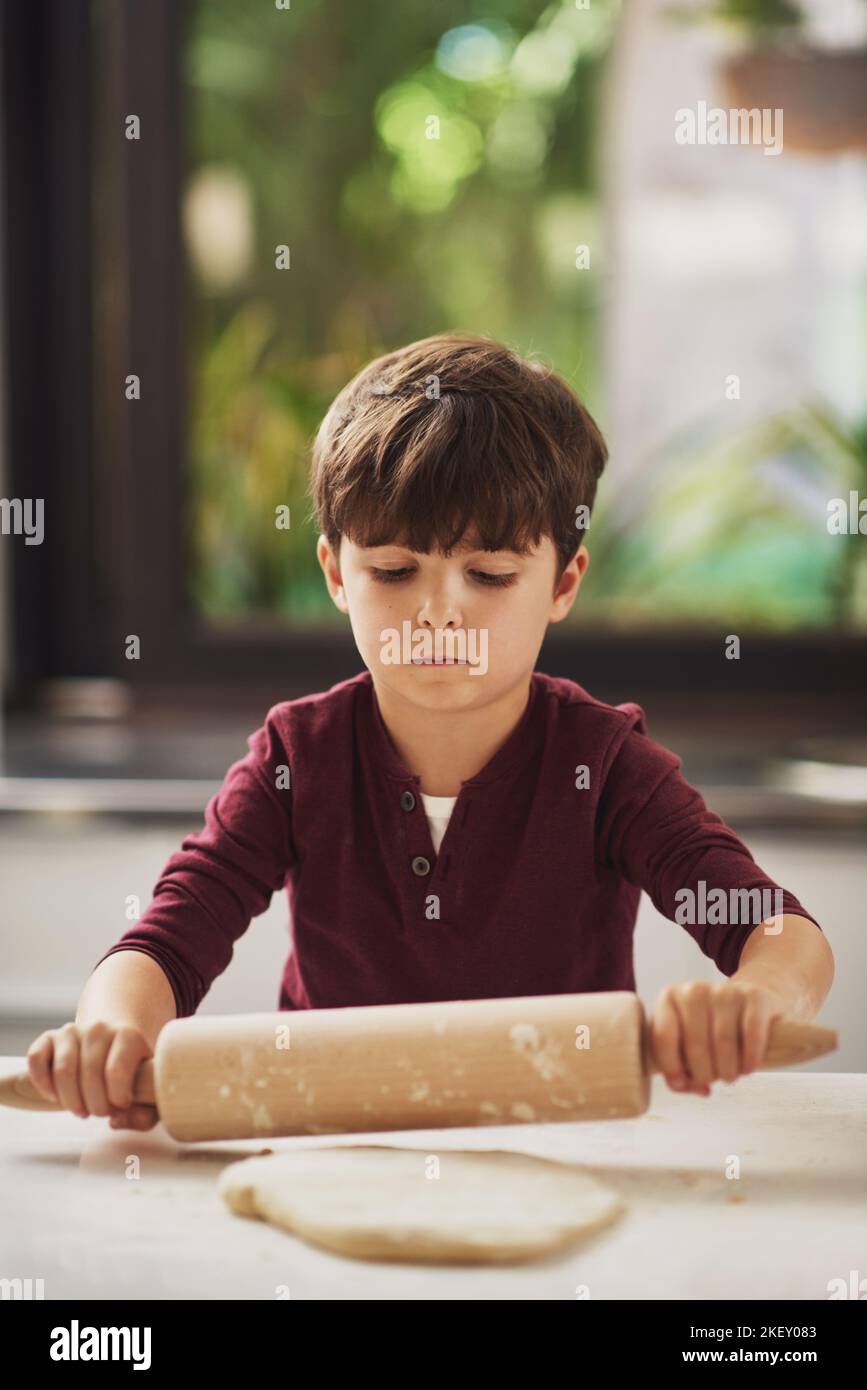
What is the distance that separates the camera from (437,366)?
917mm

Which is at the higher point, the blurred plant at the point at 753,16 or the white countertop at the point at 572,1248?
the blurred plant at the point at 753,16

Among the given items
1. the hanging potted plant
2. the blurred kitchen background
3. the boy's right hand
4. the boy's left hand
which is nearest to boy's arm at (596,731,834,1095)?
the boy's left hand

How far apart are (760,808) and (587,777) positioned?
72cm

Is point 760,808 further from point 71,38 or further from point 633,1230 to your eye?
point 71,38

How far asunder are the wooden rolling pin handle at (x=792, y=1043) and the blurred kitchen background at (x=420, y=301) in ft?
4.67

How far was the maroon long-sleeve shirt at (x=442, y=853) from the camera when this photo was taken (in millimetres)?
941

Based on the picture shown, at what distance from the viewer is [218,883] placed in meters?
0.93

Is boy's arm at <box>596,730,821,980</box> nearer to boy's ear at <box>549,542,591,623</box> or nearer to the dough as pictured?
boy's ear at <box>549,542,591,623</box>

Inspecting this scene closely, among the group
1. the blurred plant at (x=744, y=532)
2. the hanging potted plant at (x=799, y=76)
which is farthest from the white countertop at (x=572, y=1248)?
the hanging potted plant at (x=799, y=76)

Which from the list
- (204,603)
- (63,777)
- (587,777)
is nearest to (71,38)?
(204,603)

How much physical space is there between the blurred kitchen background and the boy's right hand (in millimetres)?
1395

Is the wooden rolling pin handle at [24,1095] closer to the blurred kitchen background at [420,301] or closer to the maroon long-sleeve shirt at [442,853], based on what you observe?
the maroon long-sleeve shirt at [442,853]

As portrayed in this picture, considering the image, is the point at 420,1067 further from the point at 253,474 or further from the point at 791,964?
the point at 253,474

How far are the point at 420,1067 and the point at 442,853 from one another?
27 cm
